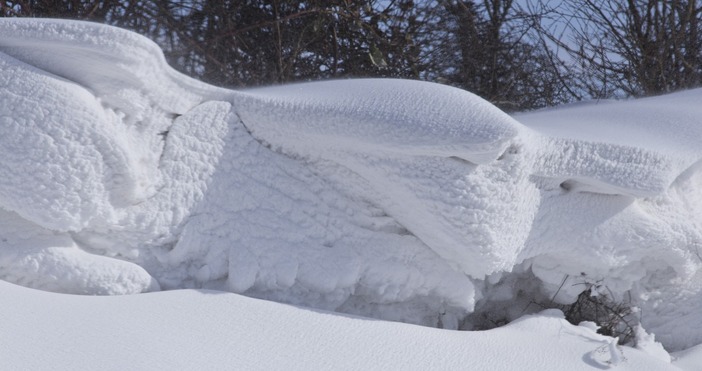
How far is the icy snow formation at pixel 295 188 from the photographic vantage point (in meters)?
1.47

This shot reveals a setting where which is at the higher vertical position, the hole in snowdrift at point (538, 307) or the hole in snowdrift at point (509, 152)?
the hole in snowdrift at point (509, 152)

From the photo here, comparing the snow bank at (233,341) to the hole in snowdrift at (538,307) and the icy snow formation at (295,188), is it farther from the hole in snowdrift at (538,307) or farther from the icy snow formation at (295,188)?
the hole in snowdrift at (538,307)

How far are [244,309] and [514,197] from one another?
603 millimetres

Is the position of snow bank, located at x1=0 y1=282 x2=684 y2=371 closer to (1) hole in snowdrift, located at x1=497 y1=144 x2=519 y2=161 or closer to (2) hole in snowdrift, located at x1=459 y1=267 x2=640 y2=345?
(2) hole in snowdrift, located at x1=459 y1=267 x2=640 y2=345

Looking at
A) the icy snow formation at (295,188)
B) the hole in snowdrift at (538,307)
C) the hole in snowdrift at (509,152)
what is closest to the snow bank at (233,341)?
the icy snow formation at (295,188)

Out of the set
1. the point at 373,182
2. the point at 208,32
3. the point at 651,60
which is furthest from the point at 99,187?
the point at 651,60

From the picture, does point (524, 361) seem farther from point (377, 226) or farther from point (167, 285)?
point (167, 285)

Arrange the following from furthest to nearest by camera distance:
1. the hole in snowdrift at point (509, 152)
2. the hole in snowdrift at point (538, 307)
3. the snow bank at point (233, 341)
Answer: the hole in snowdrift at point (538, 307), the hole in snowdrift at point (509, 152), the snow bank at point (233, 341)

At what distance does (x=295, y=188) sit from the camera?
1698 millimetres

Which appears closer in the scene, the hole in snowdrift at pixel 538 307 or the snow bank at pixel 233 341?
the snow bank at pixel 233 341

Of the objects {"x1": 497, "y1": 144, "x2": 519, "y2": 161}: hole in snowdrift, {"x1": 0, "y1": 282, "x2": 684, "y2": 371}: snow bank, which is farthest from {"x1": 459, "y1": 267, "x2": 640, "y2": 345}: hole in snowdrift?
{"x1": 497, "y1": 144, "x2": 519, "y2": 161}: hole in snowdrift

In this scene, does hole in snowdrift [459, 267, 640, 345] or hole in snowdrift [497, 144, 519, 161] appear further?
hole in snowdrift [459, 267, 640, 345]

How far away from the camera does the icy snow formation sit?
1.47 meters

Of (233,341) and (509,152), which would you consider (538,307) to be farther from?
(233,341)
